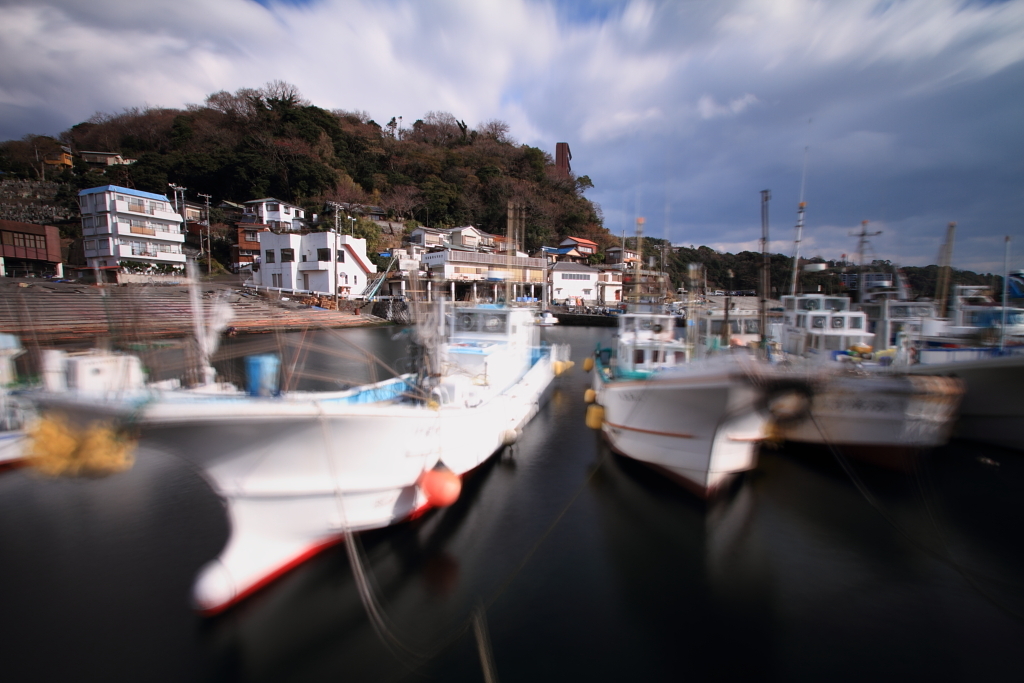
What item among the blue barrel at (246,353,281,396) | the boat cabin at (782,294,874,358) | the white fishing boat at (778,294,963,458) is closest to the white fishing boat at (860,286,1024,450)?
the white fishing boat at (778,294,963,458)

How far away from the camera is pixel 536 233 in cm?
5241

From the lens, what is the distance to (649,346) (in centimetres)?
1013

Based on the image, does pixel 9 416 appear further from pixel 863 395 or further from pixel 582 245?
pixel 582 245

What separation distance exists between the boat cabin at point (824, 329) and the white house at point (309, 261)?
111 feet

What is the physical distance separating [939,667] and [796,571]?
67.8 inches

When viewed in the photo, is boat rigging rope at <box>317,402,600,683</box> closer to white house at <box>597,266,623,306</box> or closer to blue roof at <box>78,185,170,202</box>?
blue roof at <box>78,185,170,202</box>

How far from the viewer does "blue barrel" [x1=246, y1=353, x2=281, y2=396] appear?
18.1 ft

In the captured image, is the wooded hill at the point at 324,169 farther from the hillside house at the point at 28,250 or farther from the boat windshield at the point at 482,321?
the boat windshield at the point at 482,321

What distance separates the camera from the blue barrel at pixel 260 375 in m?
5.53

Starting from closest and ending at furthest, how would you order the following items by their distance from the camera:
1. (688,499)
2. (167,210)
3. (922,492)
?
(688,499) → (922,492) → (167,210)

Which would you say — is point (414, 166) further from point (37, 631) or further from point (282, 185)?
point (37, 631)

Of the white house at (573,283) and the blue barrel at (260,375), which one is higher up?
the white house at (573,283)

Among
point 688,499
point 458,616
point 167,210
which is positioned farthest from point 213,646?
point 167,210

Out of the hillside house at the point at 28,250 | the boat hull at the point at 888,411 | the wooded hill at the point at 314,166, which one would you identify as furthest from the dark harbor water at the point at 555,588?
the wooded hill at the point at 314,166
